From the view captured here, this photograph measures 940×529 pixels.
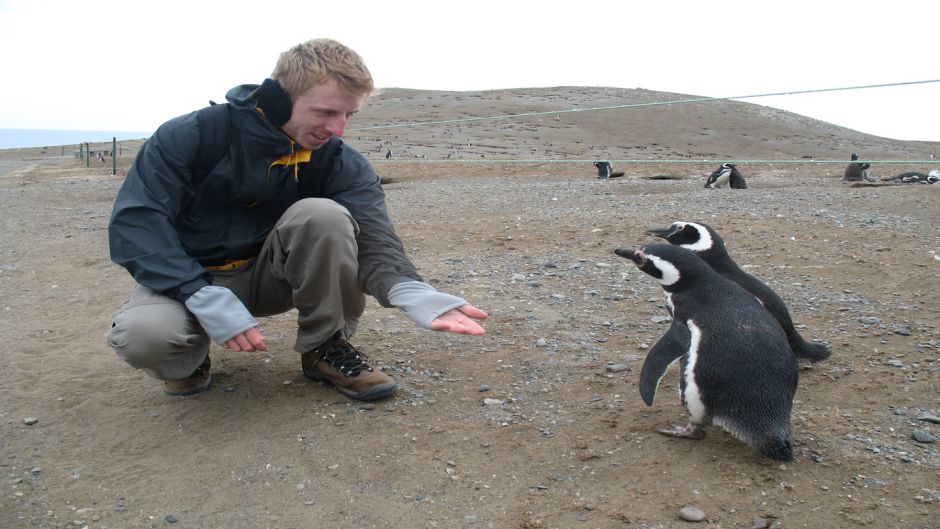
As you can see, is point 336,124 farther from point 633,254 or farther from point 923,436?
point 923,436

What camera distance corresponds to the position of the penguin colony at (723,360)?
1853 mm

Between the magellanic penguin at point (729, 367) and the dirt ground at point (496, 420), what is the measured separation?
8 cm

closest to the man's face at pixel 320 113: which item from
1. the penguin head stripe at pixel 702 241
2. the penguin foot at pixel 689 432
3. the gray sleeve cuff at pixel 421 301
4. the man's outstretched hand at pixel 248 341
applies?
the gray sleeve cuff at pixel 421 301

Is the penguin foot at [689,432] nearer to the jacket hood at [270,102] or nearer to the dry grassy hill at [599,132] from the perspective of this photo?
the jacket hood at [270,102]

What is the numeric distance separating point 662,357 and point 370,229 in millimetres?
895

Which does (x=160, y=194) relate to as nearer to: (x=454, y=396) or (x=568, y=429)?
(x=454, y=396)

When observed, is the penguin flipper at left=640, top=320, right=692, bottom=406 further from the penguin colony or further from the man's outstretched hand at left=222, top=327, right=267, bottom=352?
the man's outstretched hand at left=222, top=327, right=267, bottom=352

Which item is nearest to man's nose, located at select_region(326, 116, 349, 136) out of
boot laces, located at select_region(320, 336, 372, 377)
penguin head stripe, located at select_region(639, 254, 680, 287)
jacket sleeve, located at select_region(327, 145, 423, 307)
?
jacket sleeve, located at select_region(327, 145, 423, 307)

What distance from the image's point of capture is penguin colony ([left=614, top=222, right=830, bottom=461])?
1853 millimetres

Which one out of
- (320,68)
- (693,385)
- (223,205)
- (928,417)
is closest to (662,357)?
(693,385)

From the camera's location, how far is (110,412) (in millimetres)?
2188

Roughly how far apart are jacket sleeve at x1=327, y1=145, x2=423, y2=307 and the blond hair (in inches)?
11.7

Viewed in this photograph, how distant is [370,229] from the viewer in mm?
2236

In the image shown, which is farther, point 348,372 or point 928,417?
point 348,372
